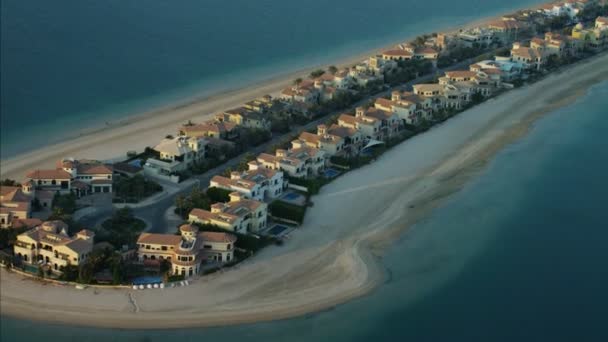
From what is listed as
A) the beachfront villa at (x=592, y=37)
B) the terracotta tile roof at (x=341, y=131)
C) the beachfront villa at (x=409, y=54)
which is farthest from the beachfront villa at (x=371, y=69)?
the beachfront villa at (x=592, y=37)

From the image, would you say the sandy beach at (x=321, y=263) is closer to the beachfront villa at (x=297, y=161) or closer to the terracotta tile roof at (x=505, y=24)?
the beachfront villa at (x=297, y=161)

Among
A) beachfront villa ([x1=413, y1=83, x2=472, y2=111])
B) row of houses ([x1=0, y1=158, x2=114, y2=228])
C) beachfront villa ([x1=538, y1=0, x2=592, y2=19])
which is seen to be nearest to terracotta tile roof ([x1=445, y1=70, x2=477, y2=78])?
beachfront villa ([x1=413, y1=83, x2=472, y2=111])

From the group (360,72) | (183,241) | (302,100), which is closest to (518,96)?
(360,72)

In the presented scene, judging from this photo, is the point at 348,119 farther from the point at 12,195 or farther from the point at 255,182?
the point at 12,195

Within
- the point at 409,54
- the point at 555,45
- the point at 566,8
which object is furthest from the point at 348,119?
the point at 566,8

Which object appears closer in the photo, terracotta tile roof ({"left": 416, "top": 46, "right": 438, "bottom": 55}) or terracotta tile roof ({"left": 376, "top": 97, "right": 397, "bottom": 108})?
terracotta tile roof ({"left": 376, "top": 97, "right": 397, "bottom": 108})

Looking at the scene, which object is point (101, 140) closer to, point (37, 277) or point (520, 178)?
point (37, 277)

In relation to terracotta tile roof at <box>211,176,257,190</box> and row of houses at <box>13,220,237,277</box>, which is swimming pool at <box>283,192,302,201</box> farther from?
row of houses at <box>13,220,237,277</box>
